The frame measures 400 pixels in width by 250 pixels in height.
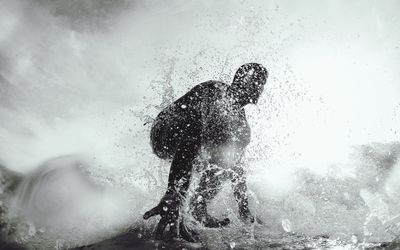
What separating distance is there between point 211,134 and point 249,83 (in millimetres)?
740

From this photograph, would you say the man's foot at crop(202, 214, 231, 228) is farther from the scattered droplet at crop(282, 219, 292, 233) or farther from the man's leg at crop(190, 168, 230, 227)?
the scattered droplet at crop(282, 219, 292, 233)

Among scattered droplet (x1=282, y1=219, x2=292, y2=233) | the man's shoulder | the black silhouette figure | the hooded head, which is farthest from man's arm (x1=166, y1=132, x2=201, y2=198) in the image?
scattered droplet (x1=282, y1=219, x2=292, y2=233)

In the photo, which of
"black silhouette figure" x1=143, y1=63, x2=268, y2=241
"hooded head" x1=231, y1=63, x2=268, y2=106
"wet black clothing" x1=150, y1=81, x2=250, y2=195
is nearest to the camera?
"wet black clothing" x1=150, y1=81, x2=250, y2=195

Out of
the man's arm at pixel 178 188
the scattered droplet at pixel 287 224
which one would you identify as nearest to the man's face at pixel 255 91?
the man's arm at pixel 178 188

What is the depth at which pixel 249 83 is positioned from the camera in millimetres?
3787

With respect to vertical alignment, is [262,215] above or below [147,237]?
above

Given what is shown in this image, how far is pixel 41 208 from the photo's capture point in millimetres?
3727

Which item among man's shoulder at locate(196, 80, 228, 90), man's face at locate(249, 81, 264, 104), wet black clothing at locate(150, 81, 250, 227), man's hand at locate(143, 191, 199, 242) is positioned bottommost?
man's hand at locate(143, 191, 199, 242)

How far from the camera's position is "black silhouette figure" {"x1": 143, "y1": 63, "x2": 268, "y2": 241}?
9.33ft

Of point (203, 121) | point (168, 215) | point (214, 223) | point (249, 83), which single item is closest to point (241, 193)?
point (214, 223)

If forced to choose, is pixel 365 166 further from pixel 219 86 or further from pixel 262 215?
pixel 219 86

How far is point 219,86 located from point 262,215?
2.30 m

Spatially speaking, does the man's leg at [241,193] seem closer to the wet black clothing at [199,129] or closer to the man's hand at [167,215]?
the wet black clothing at [199,129]

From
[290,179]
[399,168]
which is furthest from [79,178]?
[399,168]
